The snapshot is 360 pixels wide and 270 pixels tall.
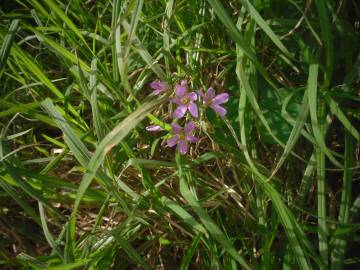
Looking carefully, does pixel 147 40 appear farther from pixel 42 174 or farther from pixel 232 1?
pixel 42 174

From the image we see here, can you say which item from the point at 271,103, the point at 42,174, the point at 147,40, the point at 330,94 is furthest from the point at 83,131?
the point at 330,94

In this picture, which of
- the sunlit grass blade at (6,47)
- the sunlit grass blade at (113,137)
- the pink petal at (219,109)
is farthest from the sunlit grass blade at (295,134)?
the sunlit grass blade at (6,47)

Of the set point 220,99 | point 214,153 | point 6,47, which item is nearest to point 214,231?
point 214,153

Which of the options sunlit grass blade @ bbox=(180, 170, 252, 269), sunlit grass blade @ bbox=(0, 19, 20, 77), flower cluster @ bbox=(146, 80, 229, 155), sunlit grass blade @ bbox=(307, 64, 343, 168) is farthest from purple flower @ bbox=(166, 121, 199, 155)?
sunlit grass blade @ bbox=(0, 19, 20, 77)

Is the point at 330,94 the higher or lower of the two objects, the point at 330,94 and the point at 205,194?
the higher

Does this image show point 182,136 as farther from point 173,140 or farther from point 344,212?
point 344,212

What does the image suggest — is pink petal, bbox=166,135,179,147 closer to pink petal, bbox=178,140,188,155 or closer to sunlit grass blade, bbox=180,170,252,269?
pink petal, bbox=178,140,188,155
